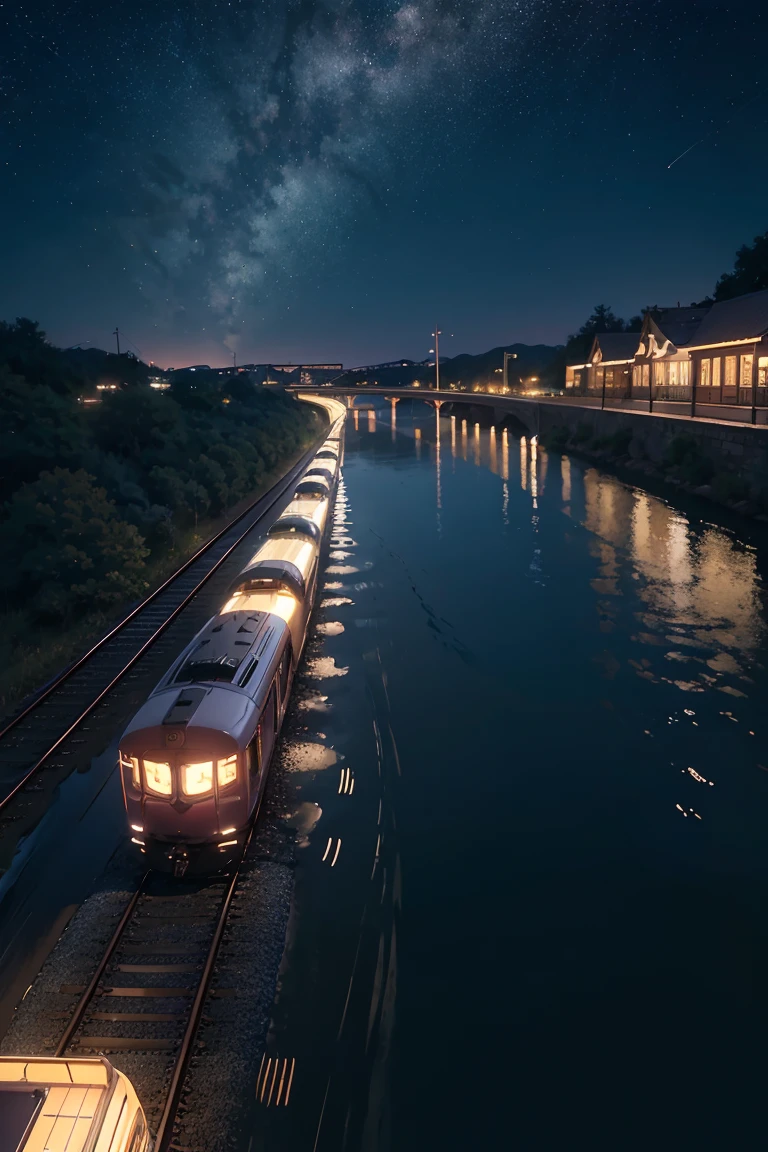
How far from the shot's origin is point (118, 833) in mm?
12945

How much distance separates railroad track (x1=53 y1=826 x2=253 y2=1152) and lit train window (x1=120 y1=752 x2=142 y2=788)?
177 cm

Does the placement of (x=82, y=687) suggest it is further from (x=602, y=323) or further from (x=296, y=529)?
(x=602, y=323)

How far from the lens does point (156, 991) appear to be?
9.37 m

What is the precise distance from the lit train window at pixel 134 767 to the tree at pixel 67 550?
14.9 meters

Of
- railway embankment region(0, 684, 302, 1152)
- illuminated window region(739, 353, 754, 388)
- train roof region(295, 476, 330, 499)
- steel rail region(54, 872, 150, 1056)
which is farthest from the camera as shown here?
illuminated window region(739, 353, 754, 388)

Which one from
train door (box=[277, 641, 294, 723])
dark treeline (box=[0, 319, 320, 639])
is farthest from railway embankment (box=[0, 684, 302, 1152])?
dark treeline (box=[0, 319, 320, 639])

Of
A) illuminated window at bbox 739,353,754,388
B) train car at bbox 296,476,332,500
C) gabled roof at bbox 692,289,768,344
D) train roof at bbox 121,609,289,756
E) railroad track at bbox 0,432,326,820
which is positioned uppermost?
gabled roof at bbox 692,289,768,344

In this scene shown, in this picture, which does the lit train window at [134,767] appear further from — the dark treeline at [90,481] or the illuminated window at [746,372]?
the illuminated window at [746,372]

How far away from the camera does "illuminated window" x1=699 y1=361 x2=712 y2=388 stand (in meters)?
52.0

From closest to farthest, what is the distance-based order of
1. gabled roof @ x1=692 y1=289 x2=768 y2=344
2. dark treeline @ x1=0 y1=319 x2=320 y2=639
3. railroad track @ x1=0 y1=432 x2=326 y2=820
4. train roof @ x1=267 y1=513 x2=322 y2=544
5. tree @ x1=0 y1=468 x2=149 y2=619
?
railroad track @ x1=0 y1=432 x2=326 y2=820 < tree @ x1=0 y1=468 x2=149 y2=619 < dark treeline @ x1=0 y1=319 x2=320 y2=639 < train roof @ x1=267 y1=513 x2=322 y2=544 < gabled roof @ x1=692 y1=289 x2=768 y2=344

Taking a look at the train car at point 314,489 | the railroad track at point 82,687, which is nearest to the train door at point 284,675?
the railroad track at point 82,687

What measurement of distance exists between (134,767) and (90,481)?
23.4 m

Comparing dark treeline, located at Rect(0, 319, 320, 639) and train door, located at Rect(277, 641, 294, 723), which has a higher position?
dark treeline, located at Rect(0, 319, 320, 639)

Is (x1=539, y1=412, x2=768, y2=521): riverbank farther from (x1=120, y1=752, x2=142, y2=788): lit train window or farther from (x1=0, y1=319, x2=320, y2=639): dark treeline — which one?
(x1=120, y1=752, x2=142, y2=788): lit train window
